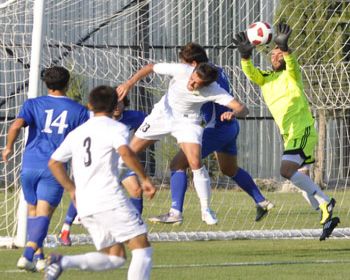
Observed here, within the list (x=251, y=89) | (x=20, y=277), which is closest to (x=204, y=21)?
(x=251, y=89)

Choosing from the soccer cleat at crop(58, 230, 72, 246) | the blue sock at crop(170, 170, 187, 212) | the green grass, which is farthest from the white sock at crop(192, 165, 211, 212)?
the soccer cleat at crop(58, 230, 72, 246)

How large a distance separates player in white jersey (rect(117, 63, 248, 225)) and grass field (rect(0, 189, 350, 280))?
2.18 feet

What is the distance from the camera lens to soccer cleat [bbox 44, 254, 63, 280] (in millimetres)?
7547

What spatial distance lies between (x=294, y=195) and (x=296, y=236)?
8.35 meters

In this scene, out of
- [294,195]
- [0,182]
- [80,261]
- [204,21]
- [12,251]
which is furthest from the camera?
[294,195]

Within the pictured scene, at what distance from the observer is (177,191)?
11727 mm

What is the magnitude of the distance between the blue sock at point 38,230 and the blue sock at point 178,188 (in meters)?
2.12

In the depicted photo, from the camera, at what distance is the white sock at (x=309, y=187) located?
11.9m

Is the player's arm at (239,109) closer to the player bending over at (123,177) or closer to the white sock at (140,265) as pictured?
the player bending over at (123,177)

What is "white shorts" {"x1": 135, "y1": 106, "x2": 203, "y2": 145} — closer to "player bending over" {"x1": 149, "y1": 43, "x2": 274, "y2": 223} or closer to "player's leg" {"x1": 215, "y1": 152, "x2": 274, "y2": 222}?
"player bending over" {"x1": 149, "y1": 43, "x2": 274, "y2": 223}

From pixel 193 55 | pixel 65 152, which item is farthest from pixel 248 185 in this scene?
pixel 65 152

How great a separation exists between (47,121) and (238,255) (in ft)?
8.59

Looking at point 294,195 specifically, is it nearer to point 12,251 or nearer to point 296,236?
point 296,236

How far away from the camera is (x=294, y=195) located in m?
22.0
